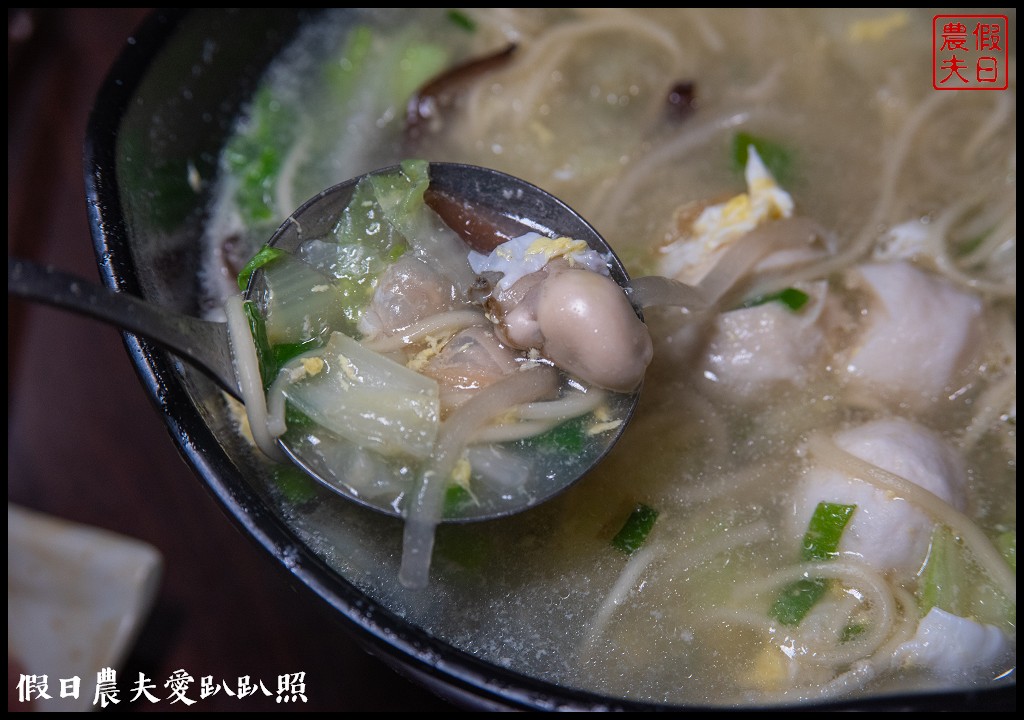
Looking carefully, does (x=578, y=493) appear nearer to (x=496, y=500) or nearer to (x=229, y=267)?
(x=496, y=500)

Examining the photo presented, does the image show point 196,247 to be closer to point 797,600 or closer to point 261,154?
point 261,154

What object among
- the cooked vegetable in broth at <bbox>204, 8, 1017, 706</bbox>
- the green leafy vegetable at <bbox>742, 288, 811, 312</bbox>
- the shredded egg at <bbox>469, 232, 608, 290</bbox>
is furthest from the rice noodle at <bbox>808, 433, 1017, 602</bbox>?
the shredded egg at <bbox>469, 232, 608, 290</bbox>

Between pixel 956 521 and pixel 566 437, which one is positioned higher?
pixel 566 437

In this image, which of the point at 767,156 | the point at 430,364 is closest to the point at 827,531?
the point at 430,364

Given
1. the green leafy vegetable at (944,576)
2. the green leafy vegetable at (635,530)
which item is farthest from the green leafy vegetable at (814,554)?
the green leafy vegetable at (635,530)

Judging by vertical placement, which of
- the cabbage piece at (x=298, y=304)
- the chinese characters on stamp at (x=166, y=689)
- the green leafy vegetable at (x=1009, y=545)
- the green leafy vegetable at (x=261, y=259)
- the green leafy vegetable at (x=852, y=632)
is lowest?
the chinese characters on stamp at (x=166, y=689)

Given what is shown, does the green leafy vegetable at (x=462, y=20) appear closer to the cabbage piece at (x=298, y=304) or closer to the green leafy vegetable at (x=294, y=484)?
the cabbage piece at (x=298, y=304)

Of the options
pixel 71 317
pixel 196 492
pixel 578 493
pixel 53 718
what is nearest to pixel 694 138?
pixel 578 493
